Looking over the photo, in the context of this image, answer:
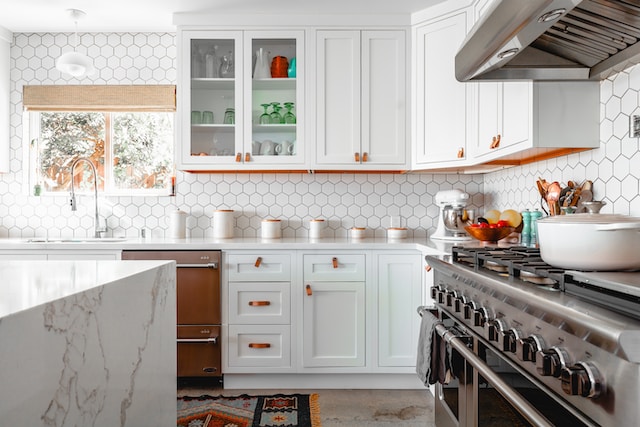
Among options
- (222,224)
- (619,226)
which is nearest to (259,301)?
(222,224)

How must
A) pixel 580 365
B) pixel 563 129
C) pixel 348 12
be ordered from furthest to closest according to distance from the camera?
pixel 348 12, pixel 563 129, pixel 580 365

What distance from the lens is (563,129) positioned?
6.40 ft

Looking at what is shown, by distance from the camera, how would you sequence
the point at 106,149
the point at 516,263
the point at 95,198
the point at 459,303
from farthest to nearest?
the point at 106,149, the point at 95,198, the point at 459,303, the point at 516,263

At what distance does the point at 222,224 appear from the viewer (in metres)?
3.22

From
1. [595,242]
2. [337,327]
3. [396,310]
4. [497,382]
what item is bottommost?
[337,327]

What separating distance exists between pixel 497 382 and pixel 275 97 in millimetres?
2323

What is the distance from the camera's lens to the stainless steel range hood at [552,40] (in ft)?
3.89

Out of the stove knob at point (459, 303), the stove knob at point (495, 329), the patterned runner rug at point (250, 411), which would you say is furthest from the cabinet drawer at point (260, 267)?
the stove knob at point (495, 329)

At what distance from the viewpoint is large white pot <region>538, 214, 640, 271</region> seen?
→ 3.61ft

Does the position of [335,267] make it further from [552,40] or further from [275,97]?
[552,40]

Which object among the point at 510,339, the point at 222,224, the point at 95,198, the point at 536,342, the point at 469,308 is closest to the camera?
the point at 536,342

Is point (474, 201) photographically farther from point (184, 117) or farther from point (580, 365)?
point (580, 365)

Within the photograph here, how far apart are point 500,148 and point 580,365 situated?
1.56 m

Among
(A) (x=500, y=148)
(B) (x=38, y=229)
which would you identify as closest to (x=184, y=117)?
(B) (x=38, y=229)
